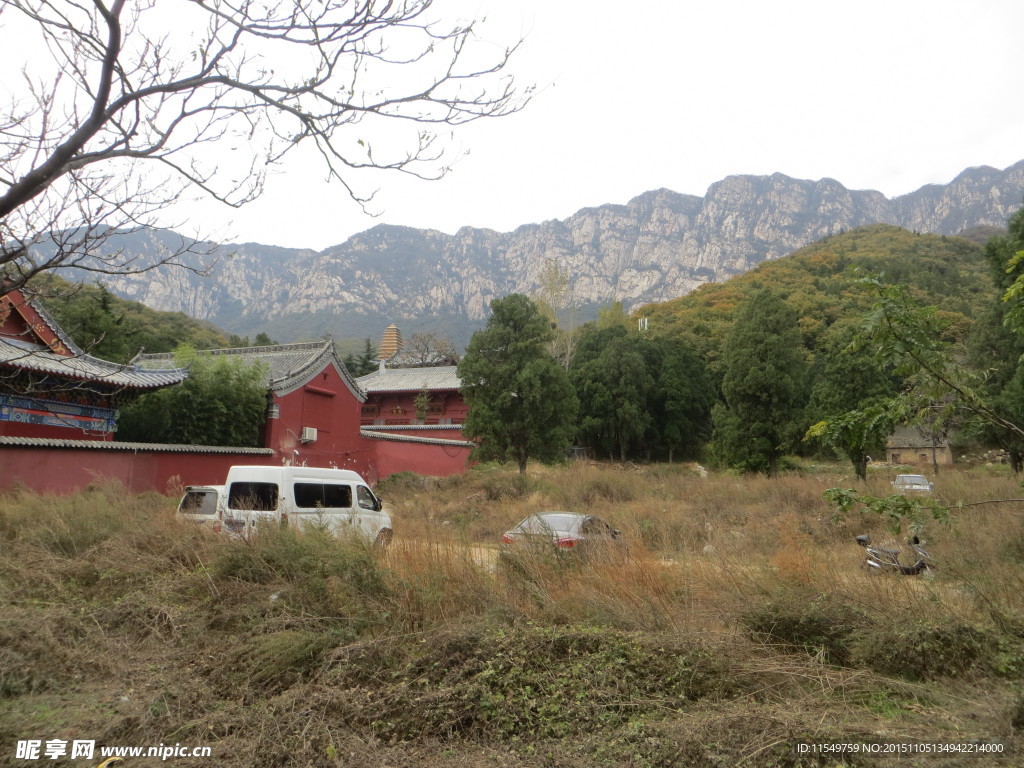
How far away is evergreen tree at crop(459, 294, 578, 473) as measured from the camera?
22484 millimetres

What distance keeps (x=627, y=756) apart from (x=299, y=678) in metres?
2.10

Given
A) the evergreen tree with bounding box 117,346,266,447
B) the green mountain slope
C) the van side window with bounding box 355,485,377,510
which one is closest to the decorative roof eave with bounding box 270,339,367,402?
the evergreen tree with bounding box 117,346,266,447

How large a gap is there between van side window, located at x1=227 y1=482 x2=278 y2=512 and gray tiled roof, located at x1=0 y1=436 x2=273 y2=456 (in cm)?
599

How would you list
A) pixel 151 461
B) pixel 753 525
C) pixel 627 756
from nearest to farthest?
1. pixel 627 756
2. pixel 753 525
3. pixel 151 461

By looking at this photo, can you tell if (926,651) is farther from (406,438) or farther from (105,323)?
(105,323)

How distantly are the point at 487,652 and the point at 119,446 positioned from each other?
1313cm

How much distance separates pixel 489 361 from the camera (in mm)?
22906

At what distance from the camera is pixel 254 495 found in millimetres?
9055

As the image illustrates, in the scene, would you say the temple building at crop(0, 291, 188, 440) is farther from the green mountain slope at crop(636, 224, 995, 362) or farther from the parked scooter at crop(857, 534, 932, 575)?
the green mountain slope at crop(636, 224, 995, 362)

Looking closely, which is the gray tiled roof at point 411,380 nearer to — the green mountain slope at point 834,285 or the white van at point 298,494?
the green mountain slope at point 834,285

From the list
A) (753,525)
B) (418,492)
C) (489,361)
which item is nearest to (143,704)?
(753,525)

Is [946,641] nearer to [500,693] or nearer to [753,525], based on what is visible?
[500,693]

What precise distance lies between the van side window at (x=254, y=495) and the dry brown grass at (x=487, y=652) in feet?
7.61

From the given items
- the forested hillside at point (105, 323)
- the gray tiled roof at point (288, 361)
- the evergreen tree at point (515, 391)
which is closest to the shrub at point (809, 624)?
the forested hillside at point (105, 323)
